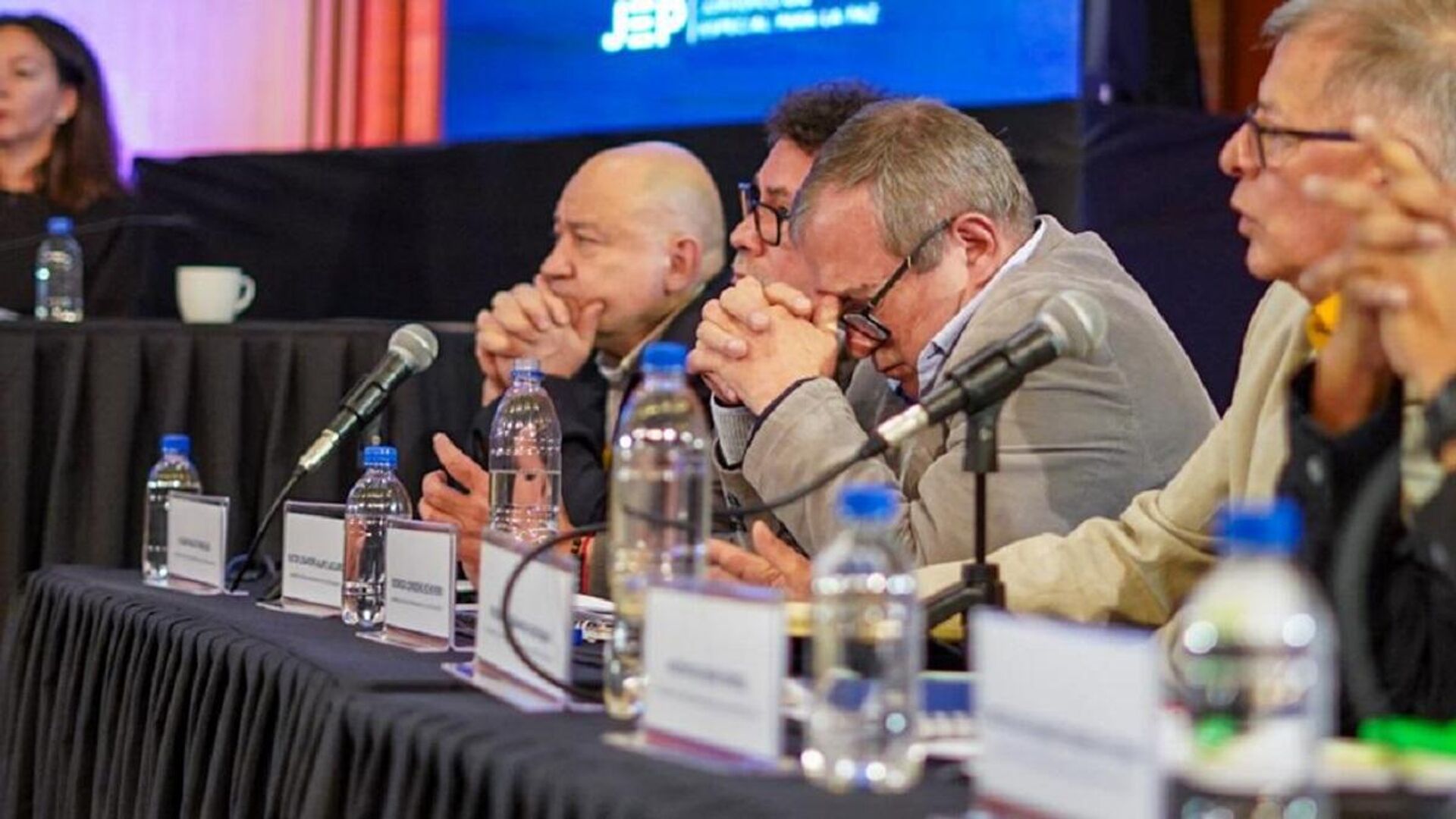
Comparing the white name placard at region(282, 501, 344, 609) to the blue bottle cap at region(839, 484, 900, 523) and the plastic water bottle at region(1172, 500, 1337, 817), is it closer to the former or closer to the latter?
the blue bottle cap at region(839, 484, 900, 523)

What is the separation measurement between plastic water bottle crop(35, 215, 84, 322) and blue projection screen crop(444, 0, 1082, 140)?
1.04m

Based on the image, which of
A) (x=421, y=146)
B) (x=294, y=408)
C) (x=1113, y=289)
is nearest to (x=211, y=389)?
(x=294, y=408)

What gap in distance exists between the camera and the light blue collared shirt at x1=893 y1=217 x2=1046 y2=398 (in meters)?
2.67

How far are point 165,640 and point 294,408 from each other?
4.83 feet

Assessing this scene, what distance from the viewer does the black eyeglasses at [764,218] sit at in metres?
3.38

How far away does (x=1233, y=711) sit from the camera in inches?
48.4

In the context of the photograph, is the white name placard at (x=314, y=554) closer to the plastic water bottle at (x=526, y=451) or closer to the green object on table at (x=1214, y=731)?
the plastic water bottle at (x=526, y=451)

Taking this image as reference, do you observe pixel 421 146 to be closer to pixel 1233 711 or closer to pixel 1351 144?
pixel 1351 144

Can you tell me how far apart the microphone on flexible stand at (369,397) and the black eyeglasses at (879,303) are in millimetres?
625

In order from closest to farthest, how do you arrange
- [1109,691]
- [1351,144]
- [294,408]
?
[1109,691] → [1351,144] → [294,408]

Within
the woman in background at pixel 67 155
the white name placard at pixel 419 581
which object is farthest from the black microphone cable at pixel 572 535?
the woman in background at pixel 67 155

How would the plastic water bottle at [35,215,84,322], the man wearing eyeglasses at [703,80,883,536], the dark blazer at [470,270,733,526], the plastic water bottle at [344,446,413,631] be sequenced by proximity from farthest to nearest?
1. the plastic water bottle at [35,215,84,322]
2. the dark blazer at [470,270,733,526]
3. the man wearing eyeglasses at [703,80,883,536]
4. the plastic water bottle at [344,446,413,631]

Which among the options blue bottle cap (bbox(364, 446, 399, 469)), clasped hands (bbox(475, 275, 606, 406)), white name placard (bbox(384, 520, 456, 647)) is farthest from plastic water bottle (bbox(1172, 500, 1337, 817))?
clasped hands (bbox(475, 275, 606, 406))

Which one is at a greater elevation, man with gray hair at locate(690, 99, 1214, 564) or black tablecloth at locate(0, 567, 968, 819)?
man with gray hair at locate(690, 99, 1214, 564)
